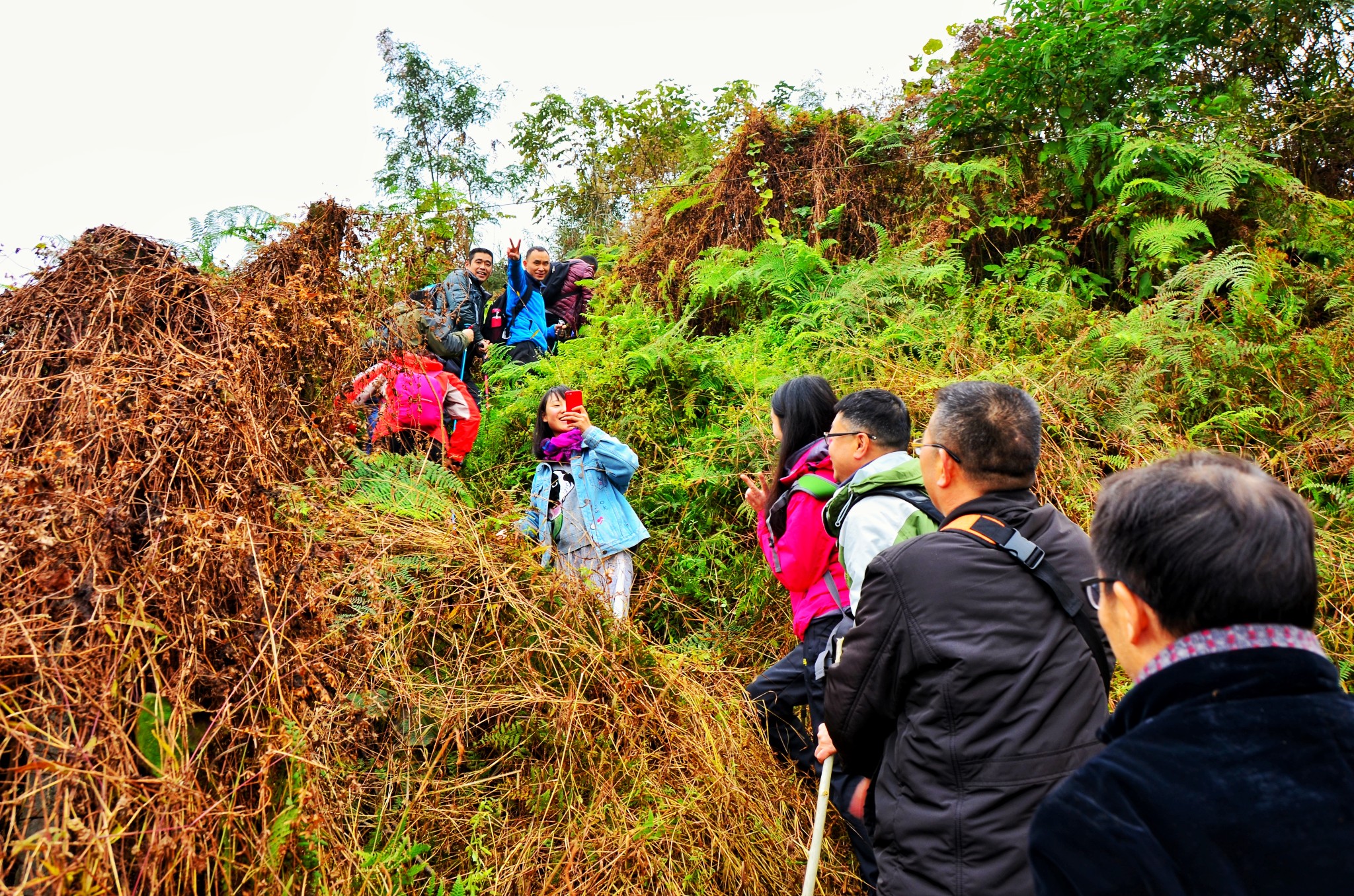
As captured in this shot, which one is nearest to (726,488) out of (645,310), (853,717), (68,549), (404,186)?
(645,310)

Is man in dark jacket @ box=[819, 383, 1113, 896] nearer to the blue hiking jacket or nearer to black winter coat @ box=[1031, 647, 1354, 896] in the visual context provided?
black winter coat @ box=[1031, 647, 1354, 896]

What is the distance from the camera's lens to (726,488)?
5.74 m

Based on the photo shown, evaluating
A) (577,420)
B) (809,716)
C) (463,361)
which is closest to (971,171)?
(577,420)

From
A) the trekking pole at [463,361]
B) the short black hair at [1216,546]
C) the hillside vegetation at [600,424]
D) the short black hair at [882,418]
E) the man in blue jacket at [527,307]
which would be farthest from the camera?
the man in blue jacket at [527,307]

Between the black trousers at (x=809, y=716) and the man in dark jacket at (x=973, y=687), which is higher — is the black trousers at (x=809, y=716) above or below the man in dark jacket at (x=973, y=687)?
below

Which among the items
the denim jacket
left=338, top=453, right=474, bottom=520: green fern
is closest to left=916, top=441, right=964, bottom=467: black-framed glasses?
left=338, top=453, right=474, bottom=520: green fern

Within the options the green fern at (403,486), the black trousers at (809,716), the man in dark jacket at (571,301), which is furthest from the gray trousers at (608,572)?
the man in dark jacket at (571,301)

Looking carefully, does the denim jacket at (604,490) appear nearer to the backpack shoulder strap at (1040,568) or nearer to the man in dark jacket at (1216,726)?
the backpack shoulder strap at (1040,568)

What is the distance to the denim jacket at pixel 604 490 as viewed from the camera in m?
5.20

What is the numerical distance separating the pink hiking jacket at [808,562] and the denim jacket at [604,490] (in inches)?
71.6

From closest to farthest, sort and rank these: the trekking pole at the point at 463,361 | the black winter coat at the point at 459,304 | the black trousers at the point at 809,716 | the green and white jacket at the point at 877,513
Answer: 1. the green and white jacket at the point at 877,513
2. the black trousers at the point at 809,716
3. the black winter coat at the point at 459,304
4. the trekking pole at the point at 463,361

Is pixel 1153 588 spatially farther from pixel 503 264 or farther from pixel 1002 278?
pixel 503 264

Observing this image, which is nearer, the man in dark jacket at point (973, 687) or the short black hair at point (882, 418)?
the man in dark jacket at point (973, 687)

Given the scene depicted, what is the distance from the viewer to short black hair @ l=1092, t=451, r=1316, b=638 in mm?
1302
